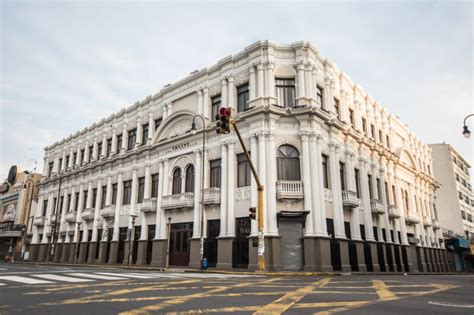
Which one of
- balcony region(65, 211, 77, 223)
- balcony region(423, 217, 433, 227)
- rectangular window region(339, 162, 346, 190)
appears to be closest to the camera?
rectangular window region(339, 162, 346, 190)

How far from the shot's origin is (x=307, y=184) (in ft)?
75.0

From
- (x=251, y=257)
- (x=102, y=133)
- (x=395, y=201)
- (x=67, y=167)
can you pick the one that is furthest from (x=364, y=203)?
(x=67, y=167)

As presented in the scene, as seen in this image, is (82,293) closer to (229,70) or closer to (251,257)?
(251,257)

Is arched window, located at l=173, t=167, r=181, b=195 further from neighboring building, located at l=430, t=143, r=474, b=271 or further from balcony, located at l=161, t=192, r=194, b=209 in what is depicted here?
neighboring building, located at l=430, t=143, r=474, b=271

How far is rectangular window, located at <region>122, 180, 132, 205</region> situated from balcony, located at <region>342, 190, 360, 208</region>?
19.5 m

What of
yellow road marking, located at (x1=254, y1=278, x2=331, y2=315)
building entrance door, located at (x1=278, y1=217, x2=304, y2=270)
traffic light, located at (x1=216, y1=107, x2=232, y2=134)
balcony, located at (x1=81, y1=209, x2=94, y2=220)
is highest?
traffic light, located at (x1=216, y1=107, x2=232, y2=134)

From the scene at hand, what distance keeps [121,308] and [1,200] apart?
207ft

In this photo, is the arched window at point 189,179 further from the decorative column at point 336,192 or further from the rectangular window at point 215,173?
the decorative column at point 336,192

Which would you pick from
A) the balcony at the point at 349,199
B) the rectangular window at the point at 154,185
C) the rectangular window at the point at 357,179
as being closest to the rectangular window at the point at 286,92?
the balcony at the point at 349,199

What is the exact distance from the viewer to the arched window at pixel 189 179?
91.2 feet

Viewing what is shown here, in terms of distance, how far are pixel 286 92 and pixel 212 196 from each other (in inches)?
364

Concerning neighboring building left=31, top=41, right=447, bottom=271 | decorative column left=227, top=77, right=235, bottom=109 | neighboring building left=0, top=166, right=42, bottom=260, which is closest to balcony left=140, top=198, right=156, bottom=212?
neighboring building left=31, top=41, right=447, bottom=271

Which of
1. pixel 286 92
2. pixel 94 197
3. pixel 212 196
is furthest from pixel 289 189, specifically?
pixel 94 197

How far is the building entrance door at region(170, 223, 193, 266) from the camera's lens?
2630 cm
